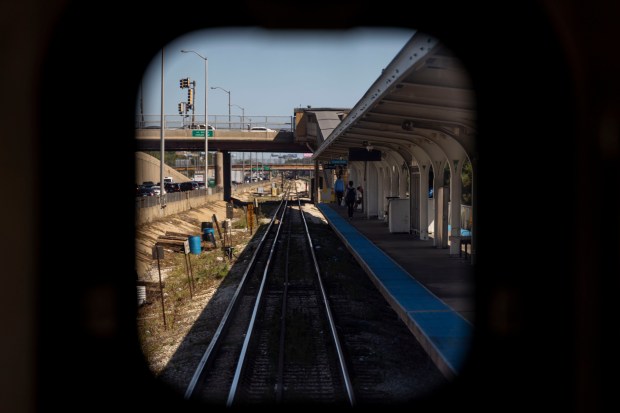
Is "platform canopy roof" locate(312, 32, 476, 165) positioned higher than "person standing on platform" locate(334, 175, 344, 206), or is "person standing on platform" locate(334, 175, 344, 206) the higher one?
"platform canopy roof" locate(312, 32, 476, 165)

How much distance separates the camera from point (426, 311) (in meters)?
9.07

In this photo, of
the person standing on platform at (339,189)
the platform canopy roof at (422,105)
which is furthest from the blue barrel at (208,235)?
the person standing on platform at (339,189)

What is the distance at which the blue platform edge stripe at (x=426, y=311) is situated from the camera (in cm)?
682

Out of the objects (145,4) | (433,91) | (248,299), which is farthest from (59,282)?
(248,299)

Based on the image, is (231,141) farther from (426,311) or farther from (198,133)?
(426,311)

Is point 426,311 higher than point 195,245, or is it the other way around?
point 195,245

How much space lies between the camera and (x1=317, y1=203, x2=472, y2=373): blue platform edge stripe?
22.4 feet

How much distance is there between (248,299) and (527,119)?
10004 millimetres

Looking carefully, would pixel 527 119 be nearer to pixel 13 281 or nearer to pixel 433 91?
pixel 13 281

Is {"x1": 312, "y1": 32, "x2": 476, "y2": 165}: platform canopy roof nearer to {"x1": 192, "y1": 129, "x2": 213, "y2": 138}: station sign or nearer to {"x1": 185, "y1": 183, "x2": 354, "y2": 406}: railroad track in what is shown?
{"x1": 185, "y1": 183, "x2": 354, "y2": 406}: railroad track

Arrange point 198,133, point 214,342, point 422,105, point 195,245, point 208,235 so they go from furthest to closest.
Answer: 1. point 198,133
2. point 208,235
3. point 195,245
4. point 422,105
5. point 214,342

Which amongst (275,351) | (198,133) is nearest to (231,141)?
(198,133)

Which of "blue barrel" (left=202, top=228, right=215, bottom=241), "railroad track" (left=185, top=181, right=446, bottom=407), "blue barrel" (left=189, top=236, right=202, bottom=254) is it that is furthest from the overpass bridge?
"railroad track" (left=185, top=181, right=446, bottom=407)

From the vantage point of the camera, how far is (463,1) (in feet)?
11.1
